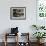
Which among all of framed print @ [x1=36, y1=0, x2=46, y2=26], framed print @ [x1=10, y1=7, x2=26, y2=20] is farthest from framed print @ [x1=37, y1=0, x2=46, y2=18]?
framed print @ [x1=10, y1=7, x2=26, y2=20]

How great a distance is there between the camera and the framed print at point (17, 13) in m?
7.15

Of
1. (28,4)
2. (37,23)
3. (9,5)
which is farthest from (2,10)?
(37,23)

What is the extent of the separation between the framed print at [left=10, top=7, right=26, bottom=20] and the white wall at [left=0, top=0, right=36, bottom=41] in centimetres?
14

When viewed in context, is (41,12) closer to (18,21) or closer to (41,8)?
(41,8)

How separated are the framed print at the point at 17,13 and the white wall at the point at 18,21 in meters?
0.14

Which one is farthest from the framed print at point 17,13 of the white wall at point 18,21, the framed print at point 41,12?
the framed print at point 41,12

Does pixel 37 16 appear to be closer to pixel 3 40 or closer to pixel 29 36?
pixel 29 36

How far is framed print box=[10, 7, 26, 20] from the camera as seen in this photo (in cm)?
715

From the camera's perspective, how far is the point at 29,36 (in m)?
7.27

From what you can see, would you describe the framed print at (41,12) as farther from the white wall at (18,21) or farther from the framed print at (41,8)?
the white wall at (18,21)

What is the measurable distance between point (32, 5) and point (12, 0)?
950 millimetres

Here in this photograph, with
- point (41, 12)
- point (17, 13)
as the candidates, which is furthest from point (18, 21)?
point (41, 12)

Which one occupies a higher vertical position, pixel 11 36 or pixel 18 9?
pixel 18 9

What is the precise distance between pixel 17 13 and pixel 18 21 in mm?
374
